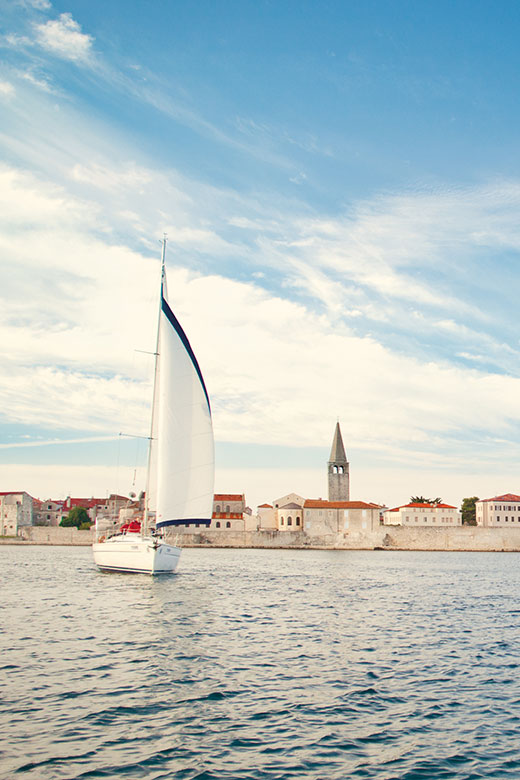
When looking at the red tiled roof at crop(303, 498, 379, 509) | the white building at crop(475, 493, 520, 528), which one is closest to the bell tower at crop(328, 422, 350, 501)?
the red tiled roof at crop(303, 498, 379, 509)

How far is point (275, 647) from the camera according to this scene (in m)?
16.8

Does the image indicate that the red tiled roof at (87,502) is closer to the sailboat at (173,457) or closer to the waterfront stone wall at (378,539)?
the waterfront stone wall at (378,539)

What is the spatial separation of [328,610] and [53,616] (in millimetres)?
9804

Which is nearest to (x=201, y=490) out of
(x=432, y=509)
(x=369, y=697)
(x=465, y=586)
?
(x=465, y=586)

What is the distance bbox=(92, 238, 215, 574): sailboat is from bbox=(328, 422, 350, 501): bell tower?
81.6 meters

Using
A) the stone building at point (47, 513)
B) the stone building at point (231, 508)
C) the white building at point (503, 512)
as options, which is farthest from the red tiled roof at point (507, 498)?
the stone building at point (47, 513)

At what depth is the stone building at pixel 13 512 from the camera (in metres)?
109

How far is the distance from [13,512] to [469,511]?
8591cm

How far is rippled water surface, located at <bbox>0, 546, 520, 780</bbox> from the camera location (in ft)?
28.8

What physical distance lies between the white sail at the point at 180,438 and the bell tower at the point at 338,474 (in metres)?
81.7

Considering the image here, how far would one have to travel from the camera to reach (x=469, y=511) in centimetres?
12962

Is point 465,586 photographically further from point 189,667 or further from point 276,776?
point 276,776

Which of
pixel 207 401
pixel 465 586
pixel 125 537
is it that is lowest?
pixel 465 586

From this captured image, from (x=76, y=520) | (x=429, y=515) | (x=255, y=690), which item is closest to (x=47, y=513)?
(x=76, y=520)
